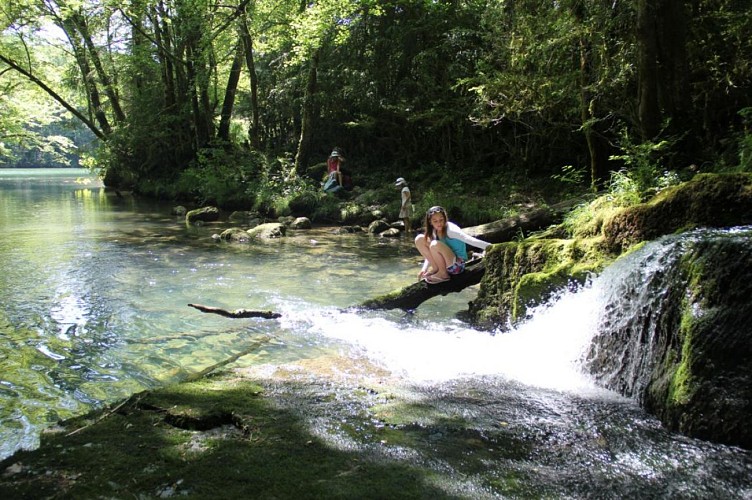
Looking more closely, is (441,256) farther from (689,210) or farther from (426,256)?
(689,210)

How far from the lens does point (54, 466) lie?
2928mm

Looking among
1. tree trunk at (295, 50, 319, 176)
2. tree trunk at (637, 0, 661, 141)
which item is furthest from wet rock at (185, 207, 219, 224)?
tree trunk at (637, 0, 661, 141)

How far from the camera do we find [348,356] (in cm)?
614

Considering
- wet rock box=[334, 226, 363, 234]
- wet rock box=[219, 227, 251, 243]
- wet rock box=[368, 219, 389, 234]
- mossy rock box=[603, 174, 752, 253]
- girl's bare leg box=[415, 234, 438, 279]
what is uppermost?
mossy rock box=[603, 174, 752, 253]

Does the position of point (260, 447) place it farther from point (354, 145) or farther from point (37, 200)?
point (37, 200)

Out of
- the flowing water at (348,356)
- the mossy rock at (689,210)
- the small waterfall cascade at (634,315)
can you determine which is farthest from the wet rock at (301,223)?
the small waterfall cascade at (634,315)

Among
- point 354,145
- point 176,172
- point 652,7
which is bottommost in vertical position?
point 176,172

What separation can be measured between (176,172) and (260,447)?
2969 cm

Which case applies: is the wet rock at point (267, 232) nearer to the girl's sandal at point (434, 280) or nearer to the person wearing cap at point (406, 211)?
the person wearing cap at point (406, 211)

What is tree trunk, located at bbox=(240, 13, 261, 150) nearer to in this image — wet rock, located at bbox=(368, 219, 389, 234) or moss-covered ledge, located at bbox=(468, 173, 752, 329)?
wet rock, located at bbox=(368, 219, 389, 234)

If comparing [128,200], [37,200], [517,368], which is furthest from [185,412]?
[37,200]

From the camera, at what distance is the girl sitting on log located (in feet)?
25.0

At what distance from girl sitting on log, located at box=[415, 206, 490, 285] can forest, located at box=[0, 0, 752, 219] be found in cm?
259

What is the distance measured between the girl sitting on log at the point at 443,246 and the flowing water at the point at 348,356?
755mm
